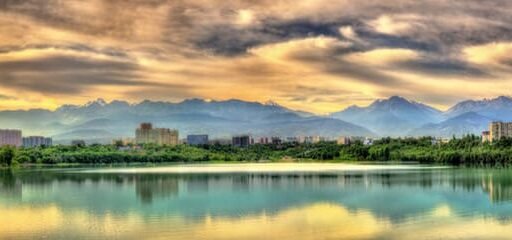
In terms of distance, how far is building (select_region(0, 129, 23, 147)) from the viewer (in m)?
156

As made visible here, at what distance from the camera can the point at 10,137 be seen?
162 m

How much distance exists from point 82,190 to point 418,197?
60.1ft

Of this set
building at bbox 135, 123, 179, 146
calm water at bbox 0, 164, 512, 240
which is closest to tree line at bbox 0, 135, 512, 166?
calm water at bbox 0, 164, 512, 240

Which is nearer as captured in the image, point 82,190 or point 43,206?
point 43,206

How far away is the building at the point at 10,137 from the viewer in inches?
6132

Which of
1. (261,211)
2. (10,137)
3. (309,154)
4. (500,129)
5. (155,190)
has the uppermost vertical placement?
(500,129)

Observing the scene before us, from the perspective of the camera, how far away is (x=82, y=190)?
1476 inches

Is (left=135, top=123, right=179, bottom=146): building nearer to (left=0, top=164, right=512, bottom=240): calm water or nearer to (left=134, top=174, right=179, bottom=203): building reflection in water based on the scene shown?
(left=134, top=174, right=179, bottom=203): building reflection in water

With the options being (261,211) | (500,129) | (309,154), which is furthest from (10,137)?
(261,211)

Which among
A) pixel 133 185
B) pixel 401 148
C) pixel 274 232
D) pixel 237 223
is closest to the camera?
pixel 274 232

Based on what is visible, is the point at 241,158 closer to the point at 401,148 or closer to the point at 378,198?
the point at 401,148

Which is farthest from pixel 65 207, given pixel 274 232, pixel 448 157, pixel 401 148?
pixel 401 148

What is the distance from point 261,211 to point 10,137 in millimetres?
148565

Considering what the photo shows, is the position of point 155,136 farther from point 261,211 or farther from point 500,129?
point 261,211
